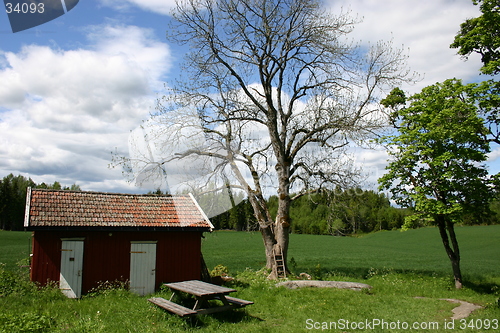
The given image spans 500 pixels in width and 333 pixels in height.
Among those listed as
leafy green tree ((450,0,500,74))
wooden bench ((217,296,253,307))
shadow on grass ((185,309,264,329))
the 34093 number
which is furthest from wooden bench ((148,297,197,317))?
leafy green tree ((450,0,500,74))

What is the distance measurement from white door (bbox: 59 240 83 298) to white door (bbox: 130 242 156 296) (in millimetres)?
1893

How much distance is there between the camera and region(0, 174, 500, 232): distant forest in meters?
17.9

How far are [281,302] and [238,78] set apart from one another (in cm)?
1101

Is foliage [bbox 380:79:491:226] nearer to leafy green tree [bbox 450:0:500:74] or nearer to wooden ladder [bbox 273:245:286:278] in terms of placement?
leafy green tree [bbox 450:0:500:74]

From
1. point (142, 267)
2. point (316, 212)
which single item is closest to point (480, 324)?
point (142, 267)

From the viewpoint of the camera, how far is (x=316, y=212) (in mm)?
73250

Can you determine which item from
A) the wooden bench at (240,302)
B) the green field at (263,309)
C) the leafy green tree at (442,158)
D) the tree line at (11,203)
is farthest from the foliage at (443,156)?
the tree line at (11,203)

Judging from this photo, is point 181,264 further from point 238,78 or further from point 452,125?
point 452,125

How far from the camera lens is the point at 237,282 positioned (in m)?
16.1

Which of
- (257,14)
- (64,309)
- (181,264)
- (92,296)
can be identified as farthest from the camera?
(257,14)

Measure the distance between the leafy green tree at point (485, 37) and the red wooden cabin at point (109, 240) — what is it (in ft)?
45.6

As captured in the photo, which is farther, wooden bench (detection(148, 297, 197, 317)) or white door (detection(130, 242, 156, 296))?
white door (detection(130, 242, 156, 296))

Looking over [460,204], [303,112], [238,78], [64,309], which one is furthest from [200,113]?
[460,204]

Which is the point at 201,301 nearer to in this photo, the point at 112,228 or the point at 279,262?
the point at 112,228
